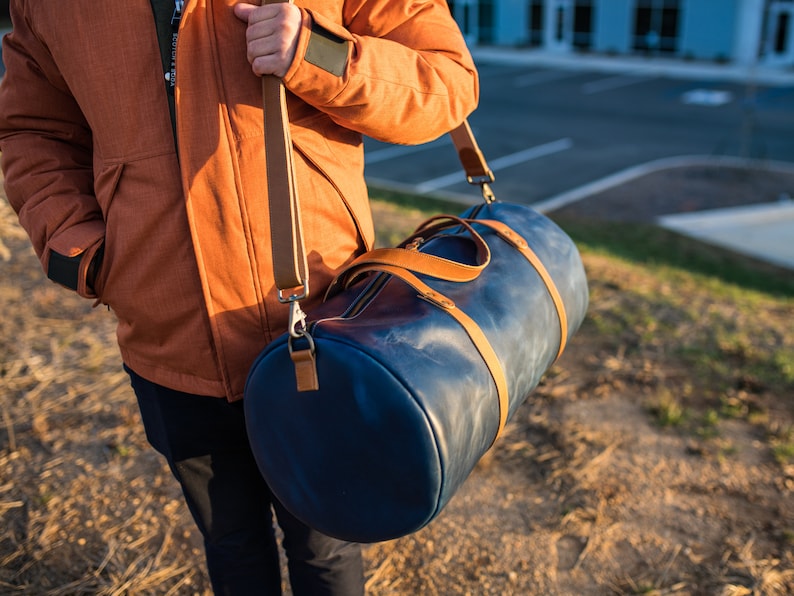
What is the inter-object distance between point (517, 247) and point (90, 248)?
99cm

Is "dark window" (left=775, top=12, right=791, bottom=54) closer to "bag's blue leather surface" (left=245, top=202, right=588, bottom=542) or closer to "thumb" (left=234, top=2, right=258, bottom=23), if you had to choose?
"bag's blue leather surface" (left=245, top=202, right=588, bottom=542)

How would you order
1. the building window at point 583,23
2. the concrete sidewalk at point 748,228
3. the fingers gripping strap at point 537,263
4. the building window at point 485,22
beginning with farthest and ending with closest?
1. the building window at point 485,22
2. the building window at point 583,23
3. the concrete sidewalk at point 748,228
4. the fingers gripping strap at point 537,263

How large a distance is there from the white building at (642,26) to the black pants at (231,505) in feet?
72.4

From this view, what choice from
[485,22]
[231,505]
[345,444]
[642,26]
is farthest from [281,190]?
[485,22]

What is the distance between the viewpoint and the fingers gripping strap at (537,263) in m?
1.89

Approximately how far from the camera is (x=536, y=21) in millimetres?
27875

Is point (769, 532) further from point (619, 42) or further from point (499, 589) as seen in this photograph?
point (619, 42)

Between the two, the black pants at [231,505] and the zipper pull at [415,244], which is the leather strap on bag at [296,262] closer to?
the zipper pull at [415,244]

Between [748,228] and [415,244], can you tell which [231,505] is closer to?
[415,244]

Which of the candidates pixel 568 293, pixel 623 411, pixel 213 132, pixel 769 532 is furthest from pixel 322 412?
pixel 623 411

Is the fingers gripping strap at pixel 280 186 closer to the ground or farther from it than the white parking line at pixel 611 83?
farther from it

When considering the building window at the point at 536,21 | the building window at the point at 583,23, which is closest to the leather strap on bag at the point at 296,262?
the building window at the point at 583,23

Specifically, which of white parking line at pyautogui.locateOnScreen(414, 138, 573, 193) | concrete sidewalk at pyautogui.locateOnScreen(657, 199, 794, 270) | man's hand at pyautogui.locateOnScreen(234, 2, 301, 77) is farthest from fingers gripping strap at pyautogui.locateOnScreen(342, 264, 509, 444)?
white parking line at pyautogui.locateOnScreen(414, 138, 573, 193)

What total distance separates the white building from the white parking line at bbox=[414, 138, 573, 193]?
33.2 ft
